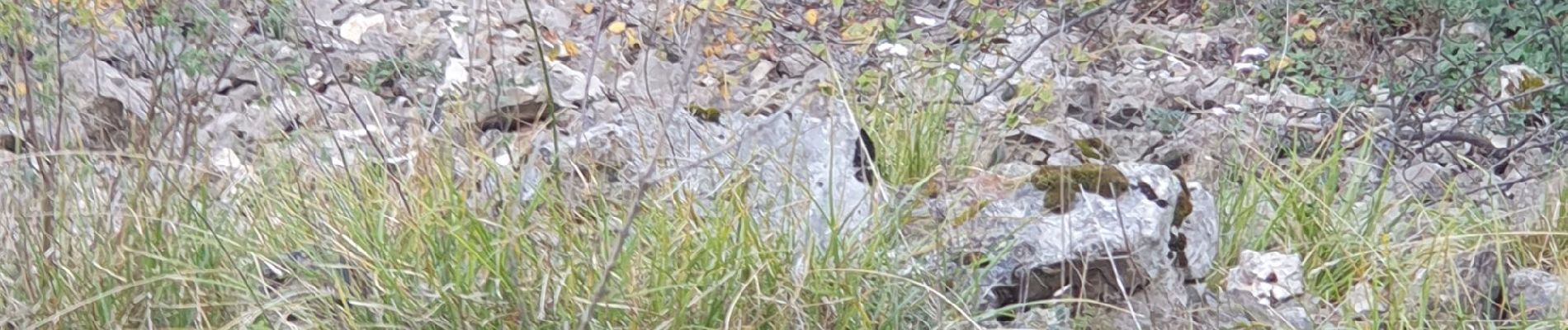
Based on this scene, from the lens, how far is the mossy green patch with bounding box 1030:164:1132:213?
3209 mm

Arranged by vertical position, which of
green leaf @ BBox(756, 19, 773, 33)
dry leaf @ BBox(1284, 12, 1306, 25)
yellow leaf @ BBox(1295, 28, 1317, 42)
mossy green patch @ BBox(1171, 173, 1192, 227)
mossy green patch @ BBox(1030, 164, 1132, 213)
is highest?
mossy green patch @ BBox(1030, 164, 1132, 213)

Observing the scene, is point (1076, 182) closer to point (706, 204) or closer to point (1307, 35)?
point (706, 204)

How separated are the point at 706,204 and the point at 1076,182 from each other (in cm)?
73

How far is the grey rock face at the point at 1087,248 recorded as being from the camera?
300cm

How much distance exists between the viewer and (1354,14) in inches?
243

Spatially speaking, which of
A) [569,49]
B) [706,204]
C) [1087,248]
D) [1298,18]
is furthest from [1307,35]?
[706,204]

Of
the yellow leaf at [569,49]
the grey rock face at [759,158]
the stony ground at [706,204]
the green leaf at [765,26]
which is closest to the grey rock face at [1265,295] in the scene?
the stony ground at [706,204]

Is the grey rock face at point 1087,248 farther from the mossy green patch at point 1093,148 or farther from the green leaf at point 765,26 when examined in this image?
the green leaf at point 765,26

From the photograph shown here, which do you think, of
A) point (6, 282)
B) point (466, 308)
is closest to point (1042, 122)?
point (466, 308)

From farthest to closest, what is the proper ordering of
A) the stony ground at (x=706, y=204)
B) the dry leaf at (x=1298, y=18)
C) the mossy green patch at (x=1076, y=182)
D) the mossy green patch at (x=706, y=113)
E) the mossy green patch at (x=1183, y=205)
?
the dry leaf at (x=1298, y=18) → the mossy green patch at (x=706, y=113) → the mossy green patch at (x=1183, y=205) → the mossy green patch at (x=1076, y=182) → the stony ground at (x=706, y=204)

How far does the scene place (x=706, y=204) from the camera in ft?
10.2

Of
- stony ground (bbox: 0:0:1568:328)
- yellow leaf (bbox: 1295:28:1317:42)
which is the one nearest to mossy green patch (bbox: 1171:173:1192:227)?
stony ground (bbox: 0:0:1568:328)

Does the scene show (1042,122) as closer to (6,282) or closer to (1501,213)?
(1501,213)

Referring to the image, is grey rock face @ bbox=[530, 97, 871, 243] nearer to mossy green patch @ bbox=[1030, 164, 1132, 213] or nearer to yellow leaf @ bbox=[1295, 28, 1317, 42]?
mossy green patch @ bbox=[1030, 164, 1132, 213]
